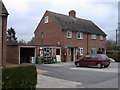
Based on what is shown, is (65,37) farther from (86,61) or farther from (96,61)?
(96,61)

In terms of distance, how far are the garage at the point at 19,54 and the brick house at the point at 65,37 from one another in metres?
1.87

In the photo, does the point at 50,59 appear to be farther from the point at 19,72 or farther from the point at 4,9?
the point at 19,72

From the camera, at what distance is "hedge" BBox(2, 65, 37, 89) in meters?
6.22

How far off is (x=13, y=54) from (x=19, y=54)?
1456 millimetres

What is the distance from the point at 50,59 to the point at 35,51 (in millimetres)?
2325

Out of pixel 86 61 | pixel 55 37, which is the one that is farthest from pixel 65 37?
pixel 86 61

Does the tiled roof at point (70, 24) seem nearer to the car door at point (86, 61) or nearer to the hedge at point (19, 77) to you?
the car door at point (86, 61)

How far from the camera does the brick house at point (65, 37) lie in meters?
25.3

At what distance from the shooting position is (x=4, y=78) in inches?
241

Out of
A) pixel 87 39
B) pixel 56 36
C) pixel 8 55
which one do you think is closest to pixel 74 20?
pixel 87 39

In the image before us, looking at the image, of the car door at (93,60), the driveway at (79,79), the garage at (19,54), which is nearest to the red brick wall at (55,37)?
the garage at (19,54)

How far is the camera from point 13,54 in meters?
21.8

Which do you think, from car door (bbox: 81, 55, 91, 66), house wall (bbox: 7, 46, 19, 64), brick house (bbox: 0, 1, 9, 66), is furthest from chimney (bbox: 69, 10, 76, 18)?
brick house (bbox: 0, 1, 9, 66)

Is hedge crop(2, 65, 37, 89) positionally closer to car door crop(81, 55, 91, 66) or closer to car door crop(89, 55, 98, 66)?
car door crop(89, 55, 98, 66)
